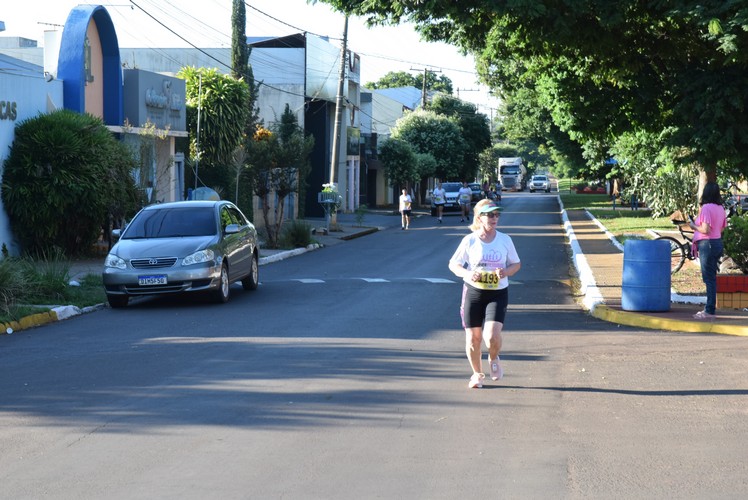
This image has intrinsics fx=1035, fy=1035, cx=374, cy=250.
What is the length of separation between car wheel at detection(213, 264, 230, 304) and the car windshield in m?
0.79

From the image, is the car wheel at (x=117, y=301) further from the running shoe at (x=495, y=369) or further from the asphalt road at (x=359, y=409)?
the running shoe at (x=495, y=369)

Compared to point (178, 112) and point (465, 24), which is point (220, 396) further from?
point (178, 112)

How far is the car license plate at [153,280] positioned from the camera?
15.4 m

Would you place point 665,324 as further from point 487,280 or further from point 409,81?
point 409,81

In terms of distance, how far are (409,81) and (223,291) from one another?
429ft

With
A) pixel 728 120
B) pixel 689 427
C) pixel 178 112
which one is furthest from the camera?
pixel 178 112

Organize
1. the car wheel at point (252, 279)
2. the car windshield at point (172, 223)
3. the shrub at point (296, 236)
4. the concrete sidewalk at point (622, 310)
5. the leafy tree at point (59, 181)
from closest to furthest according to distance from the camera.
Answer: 1. the concrete sidewalk at point (622, 310)
2. the car windshield at point (172, 223)
3. the car wheel at point (252, 279)
4. the leafy tree at point (59, 181)
5. the shrub at point (296, 236)

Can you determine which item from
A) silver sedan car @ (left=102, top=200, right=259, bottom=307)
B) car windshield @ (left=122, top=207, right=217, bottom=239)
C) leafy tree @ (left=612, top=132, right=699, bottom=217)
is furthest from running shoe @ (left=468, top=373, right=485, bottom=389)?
leafy tree @ (left=612, top=132, right=699, bottom=217)

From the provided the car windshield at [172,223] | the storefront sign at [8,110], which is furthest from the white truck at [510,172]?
the car windshield at [172,223]

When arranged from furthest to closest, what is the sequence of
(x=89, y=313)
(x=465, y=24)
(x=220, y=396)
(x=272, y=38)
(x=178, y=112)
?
(x=272, y=38) → (x=178, y=112) → (x=89, y=313) → (x=465, y=24) → (x=220, y=396)

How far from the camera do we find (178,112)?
109 feet

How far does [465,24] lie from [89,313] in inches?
270

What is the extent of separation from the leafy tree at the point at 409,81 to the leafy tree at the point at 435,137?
63544 mm

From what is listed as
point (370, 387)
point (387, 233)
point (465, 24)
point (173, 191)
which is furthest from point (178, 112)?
point (370, 387)
